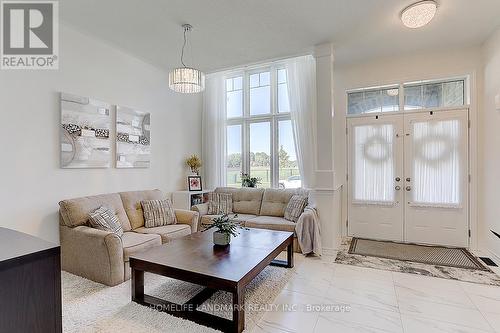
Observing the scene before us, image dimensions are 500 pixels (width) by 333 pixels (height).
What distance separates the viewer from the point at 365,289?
262 cm

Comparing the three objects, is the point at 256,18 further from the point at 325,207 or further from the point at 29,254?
the point at 29,254

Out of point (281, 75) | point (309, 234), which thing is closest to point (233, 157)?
point (281, 75)

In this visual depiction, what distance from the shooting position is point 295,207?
3.94 meters

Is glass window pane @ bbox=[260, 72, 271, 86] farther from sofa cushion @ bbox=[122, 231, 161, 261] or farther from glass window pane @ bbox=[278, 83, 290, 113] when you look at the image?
sofa cushion @ bbox=[122, 231, 161, 261]

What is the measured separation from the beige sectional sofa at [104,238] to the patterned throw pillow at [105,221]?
0.09m

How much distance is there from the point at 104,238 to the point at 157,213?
1.08m

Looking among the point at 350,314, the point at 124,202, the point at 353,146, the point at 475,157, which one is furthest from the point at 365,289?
the point at 124,202

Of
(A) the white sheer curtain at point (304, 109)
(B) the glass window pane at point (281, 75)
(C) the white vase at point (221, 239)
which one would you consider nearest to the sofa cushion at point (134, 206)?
(C) the white vase at point (221, 239)

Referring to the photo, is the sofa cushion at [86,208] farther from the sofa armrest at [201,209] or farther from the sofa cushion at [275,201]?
the sofa cushion at [275,201]

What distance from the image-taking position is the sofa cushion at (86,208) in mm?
2904

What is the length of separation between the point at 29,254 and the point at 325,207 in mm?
3367

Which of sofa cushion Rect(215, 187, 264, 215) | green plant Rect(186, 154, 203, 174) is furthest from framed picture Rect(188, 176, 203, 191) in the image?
sofa cushion Rect(215, 187, 264, 215)

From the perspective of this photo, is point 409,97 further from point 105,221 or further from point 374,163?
point 105,221

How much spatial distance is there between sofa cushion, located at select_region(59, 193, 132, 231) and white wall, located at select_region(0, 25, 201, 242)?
231 mm
